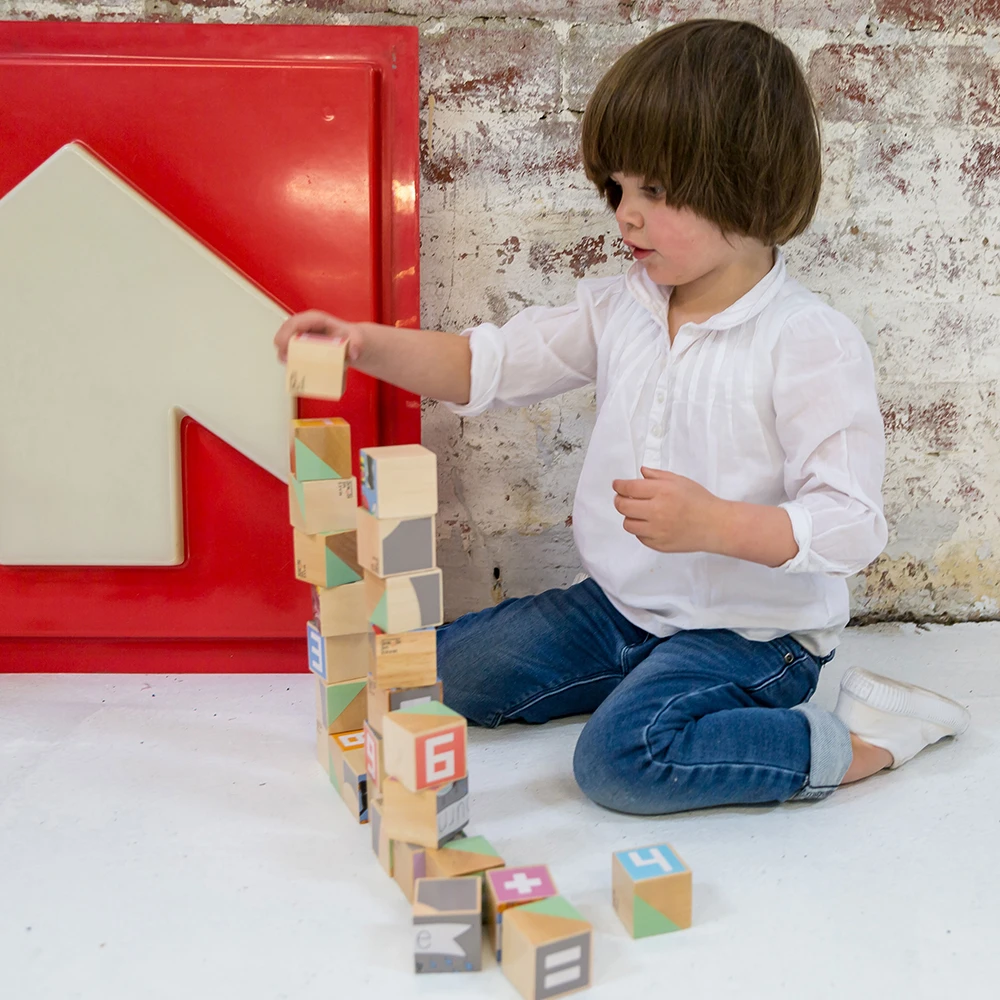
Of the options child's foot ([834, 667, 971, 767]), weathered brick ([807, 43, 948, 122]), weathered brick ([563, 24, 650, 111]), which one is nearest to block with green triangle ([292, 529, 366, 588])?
child's foot ([834, 667, 971, 767])

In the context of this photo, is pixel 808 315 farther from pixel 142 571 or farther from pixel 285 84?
pixel 142 571

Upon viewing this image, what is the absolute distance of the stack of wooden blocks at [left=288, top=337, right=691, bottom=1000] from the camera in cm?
69

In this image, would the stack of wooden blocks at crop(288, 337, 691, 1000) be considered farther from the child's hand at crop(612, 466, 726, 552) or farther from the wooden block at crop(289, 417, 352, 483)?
the child's hand at crop(612, 466, 726, 552)

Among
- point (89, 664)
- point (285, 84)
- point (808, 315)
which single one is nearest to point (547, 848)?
point (808, 315)

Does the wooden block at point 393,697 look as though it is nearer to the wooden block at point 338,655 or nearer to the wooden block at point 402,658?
the wooden block at point 402,658

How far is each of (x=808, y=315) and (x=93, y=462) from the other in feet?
2.55

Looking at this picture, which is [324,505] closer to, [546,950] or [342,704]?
[342,704]

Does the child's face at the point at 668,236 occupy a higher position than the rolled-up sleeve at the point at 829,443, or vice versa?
the child's face at the point at 668,236

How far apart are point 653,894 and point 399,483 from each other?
13.6 inches

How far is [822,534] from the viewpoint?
35.1 inches

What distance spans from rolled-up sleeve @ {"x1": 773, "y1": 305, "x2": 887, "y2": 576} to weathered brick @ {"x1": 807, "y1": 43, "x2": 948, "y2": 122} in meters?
0.39

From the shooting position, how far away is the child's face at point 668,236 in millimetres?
941

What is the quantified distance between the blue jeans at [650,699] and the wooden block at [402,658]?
207 mm

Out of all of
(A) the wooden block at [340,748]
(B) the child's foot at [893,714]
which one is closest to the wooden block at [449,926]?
(A) the wooden block at [340,748]
